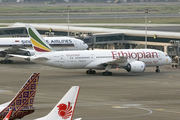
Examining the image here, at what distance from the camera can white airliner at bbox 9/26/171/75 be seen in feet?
200

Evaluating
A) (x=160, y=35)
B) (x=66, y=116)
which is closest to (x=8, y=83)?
(x=66, y=116)

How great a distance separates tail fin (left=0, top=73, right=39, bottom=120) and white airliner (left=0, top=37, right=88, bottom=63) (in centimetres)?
5088

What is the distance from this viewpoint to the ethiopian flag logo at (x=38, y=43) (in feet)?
204

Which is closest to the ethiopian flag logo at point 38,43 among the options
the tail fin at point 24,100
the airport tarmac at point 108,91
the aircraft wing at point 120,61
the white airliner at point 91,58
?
the white airliner at point 91,58

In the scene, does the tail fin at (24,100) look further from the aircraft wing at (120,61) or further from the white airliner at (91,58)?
the aircraft wing at (120,61)

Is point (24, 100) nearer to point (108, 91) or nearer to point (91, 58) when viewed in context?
point (108, 91)

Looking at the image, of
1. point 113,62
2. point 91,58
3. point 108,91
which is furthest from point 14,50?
point 108,91

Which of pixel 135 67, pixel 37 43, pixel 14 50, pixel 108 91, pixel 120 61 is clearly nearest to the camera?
pixel 108 91

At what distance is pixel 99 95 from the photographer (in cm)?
4766

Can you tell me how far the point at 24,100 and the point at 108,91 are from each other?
951 inches

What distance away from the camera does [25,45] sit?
79875 millimetres

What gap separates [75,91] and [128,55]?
39863 millimetres

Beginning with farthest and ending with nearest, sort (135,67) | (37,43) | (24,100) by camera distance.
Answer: (37,43) → (135,67) → (24,100)

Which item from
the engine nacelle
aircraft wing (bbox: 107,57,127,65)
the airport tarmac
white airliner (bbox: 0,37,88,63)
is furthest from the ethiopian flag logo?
white airliner (bbox: 0,37,88,63)
